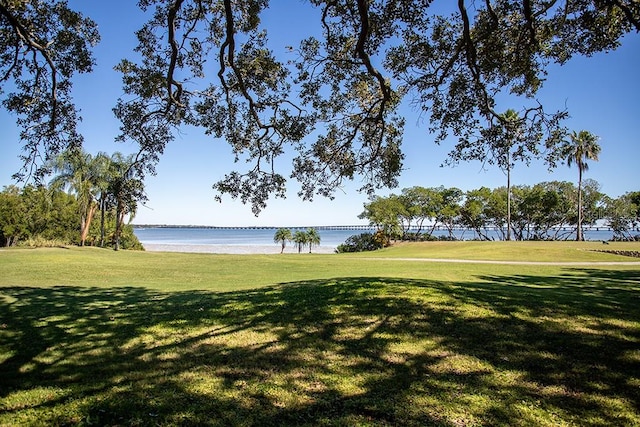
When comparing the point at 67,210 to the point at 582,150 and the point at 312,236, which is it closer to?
the point at 312,236

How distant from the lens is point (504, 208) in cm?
6819

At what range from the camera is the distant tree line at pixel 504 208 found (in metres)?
64.2

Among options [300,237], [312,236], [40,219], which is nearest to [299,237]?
[300,237]

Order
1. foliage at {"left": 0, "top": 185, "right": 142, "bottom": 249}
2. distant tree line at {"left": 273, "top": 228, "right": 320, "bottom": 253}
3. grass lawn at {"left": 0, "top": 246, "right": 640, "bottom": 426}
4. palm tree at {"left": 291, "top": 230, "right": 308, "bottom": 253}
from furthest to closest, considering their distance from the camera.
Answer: palm tree at {"left": 291, "top": 230, "right": 308, "bottom": 253}, distant tree line at {"left": 273, "top": 228, "right": 320, "bottom": 253}, foliage at {"left": 0, "top": 185, "right": 142, "bottom": 249}, grass lawn at {"left": 0, "top": 246, "right": 640, "bottom": 426}

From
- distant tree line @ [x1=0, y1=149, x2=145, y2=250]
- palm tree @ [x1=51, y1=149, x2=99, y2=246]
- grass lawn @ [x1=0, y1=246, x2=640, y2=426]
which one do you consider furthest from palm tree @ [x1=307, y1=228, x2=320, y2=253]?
grass lawn @ [x1=0, y1=246, x2=640, y2=426]

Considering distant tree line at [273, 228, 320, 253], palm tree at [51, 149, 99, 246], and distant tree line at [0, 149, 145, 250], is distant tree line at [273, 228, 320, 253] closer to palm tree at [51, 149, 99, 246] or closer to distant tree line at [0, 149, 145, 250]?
distant tree line at [0, 149, 145, 250]

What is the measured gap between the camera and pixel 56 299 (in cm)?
1123

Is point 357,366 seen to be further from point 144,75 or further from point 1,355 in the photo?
point 144,75

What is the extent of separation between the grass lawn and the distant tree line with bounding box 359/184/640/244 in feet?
173

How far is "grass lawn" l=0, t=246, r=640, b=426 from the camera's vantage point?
4.59 m

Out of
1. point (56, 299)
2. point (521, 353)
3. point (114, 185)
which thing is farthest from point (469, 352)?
point (56, 299)

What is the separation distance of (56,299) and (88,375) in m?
7.03

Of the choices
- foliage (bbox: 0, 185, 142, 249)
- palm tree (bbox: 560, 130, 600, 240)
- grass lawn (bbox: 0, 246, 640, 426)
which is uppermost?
palm tree (bbox: 560, 130, 600, 240)

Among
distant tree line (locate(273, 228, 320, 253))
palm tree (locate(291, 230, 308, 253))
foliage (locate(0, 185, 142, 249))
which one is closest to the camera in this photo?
foliage (locate(0, 185, 142, 249))
